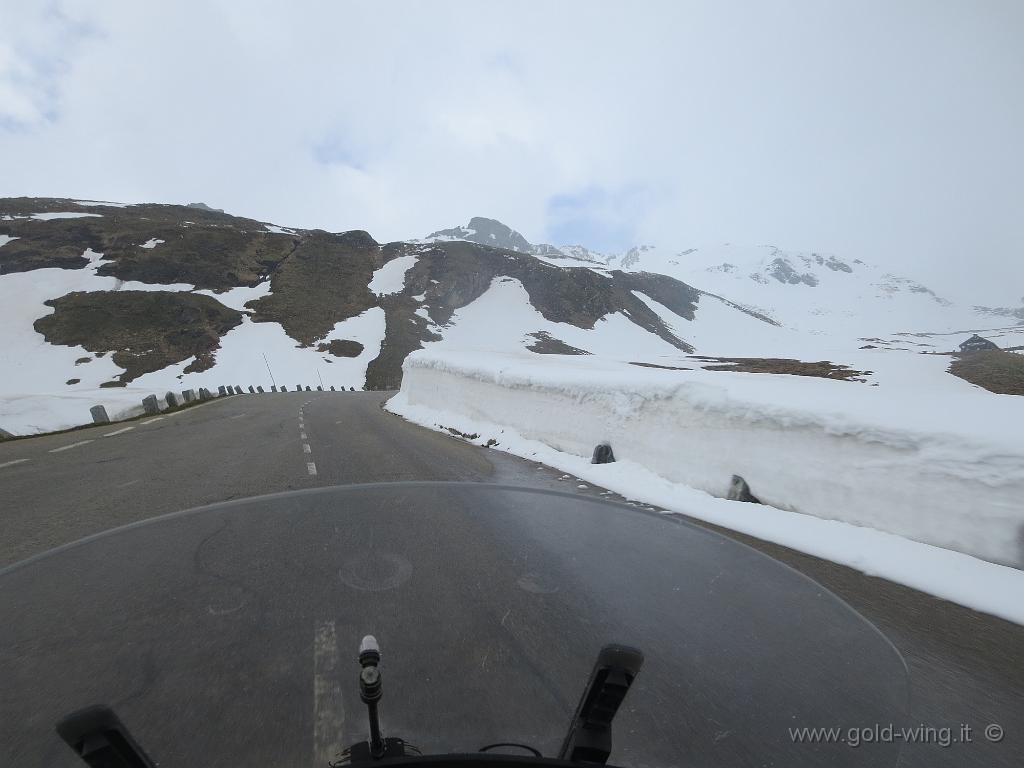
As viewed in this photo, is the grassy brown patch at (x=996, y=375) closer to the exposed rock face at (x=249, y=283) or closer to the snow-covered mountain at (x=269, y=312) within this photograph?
the snow-covered mountain at (x=269, y=312)

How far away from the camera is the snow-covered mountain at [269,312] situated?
42625 millimetres

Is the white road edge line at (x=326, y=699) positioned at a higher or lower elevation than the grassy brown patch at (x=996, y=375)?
lower

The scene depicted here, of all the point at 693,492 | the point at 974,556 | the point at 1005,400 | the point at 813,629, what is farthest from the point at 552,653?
the point at 1005,400

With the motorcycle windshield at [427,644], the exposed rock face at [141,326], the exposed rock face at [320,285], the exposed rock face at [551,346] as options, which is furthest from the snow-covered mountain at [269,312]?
the motorcycle windshield at [427,644]

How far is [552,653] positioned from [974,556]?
13.6ft

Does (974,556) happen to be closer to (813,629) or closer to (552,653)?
(813,629)

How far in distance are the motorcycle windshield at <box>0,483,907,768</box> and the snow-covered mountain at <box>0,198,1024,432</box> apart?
16.3 m

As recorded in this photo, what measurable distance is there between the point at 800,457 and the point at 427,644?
4949 millimetres

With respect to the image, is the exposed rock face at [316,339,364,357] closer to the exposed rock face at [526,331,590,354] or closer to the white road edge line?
the exposed rock face at [526,331,590,354]

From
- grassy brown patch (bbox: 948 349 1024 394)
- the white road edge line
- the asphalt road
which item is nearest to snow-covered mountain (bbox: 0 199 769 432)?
the asphalt road

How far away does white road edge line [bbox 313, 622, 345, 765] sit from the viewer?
1.43 meters

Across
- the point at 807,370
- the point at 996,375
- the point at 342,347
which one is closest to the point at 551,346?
the point at 342,347

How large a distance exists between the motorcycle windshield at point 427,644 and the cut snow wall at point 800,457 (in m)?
2.45

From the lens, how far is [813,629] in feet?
7.54
